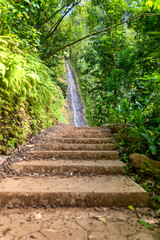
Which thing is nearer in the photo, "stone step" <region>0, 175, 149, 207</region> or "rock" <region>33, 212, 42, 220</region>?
"rock" <region>33, 212, 42, 220</region>

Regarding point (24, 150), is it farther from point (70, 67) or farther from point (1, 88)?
point (70, 67)

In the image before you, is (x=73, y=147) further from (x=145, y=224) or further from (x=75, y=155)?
(x=145, y=224)

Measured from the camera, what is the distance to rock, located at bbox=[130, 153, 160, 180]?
1.93m

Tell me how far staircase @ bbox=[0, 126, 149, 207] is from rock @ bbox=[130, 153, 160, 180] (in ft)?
0.65

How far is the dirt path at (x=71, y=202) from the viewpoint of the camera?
3.81ft

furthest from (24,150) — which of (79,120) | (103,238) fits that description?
(79,120)

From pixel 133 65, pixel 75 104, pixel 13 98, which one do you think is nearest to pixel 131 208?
pixel 13 98

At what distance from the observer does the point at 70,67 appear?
1867 centimetres

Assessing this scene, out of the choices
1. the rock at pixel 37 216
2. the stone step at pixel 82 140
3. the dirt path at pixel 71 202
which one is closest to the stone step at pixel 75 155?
the dirt path at pixel 71 202

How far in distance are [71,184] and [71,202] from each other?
245 mm

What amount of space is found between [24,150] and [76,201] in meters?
1.59

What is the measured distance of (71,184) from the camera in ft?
5.73

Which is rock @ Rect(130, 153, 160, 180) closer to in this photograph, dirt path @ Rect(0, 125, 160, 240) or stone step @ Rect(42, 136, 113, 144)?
dirt path @ Rect(0, 125, 160, 240)

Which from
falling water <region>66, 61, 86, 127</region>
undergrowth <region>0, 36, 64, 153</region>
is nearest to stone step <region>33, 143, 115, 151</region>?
undergrowth <region>0, 36, 64, 153</region>
